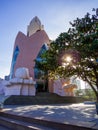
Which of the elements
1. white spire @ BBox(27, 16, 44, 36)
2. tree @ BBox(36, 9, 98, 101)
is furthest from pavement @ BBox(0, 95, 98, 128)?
white spire @ BBox(27, 16, 44, 36)

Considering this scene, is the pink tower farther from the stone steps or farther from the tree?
the stone steps

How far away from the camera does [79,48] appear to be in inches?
374

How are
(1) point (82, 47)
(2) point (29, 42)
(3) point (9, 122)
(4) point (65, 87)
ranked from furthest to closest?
(2) point (29, 42)
(4) point (65, 87)
(1) point (82, 47)
(3) point (9, 122)

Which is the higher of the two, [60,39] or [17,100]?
[60,39]

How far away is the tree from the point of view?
30.5ft

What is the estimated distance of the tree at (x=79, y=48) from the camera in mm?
9281

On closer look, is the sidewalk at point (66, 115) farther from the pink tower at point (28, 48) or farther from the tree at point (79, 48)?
the pink tower at point (28, 48)

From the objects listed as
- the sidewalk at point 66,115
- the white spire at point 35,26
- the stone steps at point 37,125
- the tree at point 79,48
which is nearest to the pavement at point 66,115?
the sidewalk at point 66,115

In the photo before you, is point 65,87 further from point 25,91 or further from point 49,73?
point 49,73

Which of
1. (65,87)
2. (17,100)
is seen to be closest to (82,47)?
(17,100)

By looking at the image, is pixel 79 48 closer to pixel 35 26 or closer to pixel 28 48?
pixel 28 48

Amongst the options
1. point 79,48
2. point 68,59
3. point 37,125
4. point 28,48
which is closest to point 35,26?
point 28,48

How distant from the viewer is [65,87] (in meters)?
29.3

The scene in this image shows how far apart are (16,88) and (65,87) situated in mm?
10600
